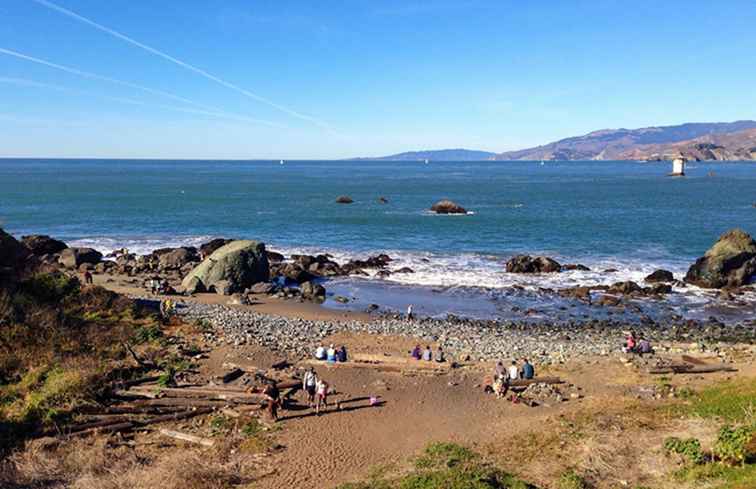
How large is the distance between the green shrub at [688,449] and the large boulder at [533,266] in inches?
1176

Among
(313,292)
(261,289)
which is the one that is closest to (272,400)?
(313,292)

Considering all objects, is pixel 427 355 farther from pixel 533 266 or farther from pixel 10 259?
pixel 533 266

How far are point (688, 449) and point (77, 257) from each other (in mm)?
44993

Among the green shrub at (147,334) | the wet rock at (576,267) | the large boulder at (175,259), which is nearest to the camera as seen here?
the green shrub at (147,334)

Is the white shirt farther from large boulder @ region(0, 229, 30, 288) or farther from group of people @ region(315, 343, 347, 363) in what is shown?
Answer: large boulder @ region(0, 229, 30, 288)

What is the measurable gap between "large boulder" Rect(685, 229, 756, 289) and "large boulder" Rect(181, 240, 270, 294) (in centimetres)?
3079

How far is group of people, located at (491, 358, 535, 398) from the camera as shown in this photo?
20375 mm

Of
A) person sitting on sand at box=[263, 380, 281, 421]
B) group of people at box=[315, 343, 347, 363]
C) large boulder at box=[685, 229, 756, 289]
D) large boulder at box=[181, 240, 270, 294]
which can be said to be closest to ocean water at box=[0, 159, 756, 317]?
large boulder at box=[685, 229, 756, 289]

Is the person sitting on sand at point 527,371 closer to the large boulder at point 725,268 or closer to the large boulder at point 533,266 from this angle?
the large boulder at point 533,266

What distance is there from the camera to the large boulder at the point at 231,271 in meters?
37.8

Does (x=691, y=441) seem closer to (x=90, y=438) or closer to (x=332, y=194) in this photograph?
(x=90, y=438)

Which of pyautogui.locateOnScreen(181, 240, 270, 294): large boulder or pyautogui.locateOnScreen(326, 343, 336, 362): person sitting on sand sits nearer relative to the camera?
pyautogui.locateOnScreen(326, 343, 336, 362): person sitting on sand

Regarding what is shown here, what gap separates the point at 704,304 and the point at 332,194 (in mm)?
86437

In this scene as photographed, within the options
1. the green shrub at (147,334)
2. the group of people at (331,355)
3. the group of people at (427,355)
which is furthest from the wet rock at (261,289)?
the group of people at (427,355)
